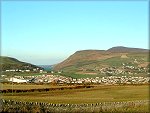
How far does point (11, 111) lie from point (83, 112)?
11.7 metres

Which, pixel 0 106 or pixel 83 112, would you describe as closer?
pixel 0 106

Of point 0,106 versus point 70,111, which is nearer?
point 0,106

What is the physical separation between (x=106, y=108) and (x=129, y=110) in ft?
11.7

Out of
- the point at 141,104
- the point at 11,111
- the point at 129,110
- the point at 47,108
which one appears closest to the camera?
the point at 11,111

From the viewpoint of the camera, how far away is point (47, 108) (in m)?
51.0

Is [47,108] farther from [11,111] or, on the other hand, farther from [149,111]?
[149,111]

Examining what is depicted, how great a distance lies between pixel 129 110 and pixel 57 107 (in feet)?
36.7

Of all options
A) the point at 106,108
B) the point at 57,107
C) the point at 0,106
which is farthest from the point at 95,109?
the point at 0,106

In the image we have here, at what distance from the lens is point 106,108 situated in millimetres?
54906

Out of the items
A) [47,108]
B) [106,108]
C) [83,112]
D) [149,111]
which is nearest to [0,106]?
[47,108]

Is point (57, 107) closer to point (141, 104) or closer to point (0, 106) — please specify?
point (0, 106)

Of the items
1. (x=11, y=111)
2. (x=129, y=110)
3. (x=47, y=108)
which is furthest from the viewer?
(x=129, y=110)

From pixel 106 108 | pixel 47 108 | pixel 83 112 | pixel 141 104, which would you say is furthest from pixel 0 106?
pixel 141 104

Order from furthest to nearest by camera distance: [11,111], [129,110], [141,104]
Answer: [141,104] < [129,110] < [11,111]
